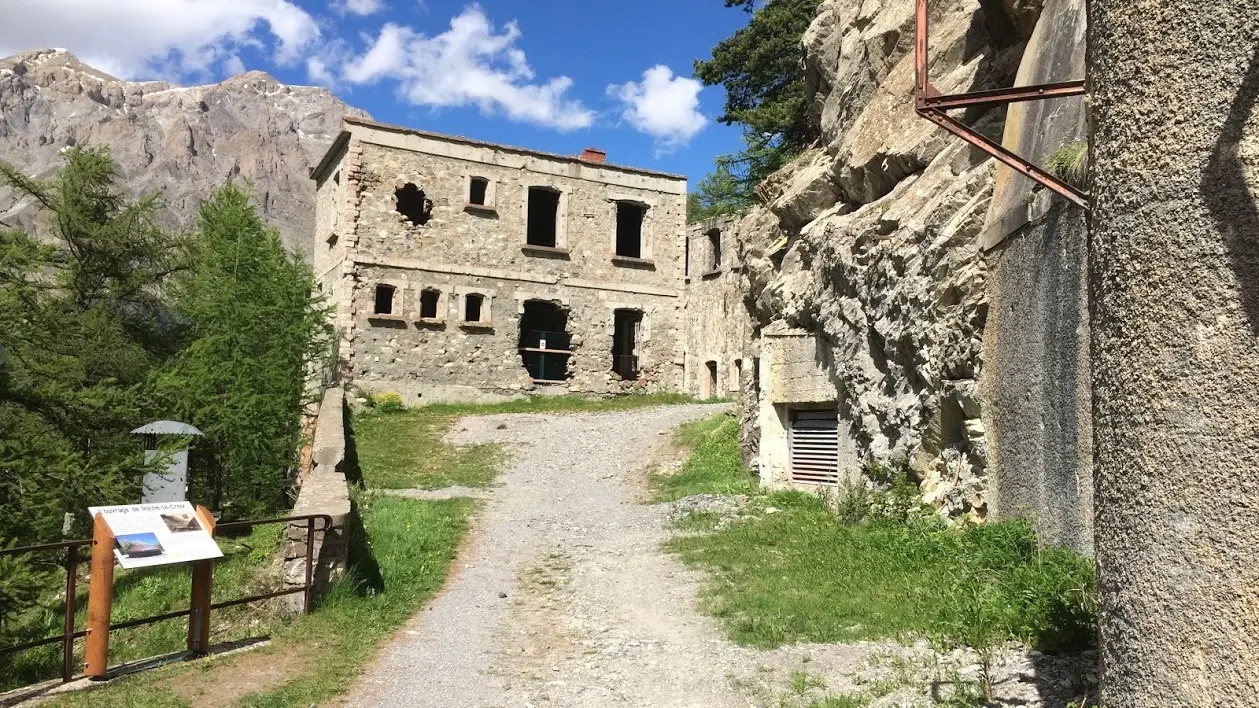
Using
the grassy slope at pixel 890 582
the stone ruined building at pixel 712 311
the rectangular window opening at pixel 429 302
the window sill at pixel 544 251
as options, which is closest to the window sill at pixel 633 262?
the stone ruined building at pixel 712 311

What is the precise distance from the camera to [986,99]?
15.2ft

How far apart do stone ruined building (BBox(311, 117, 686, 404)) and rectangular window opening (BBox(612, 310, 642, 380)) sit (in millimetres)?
70

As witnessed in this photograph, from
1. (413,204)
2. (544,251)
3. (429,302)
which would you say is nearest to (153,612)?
(429,302)

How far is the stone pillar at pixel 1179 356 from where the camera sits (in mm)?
2400

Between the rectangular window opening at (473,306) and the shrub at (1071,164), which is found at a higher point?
the rectangular window opening at (473,306)

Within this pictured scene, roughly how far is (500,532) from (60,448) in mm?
4798

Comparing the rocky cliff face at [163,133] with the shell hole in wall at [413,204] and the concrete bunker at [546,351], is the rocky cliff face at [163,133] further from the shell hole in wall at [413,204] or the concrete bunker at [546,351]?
the concrete bunker at [546,351]

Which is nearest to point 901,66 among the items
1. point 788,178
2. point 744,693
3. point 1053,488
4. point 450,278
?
point 788,178

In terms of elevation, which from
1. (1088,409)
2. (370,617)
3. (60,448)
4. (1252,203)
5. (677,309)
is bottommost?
(370,617)

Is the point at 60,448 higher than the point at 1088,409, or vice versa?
the point at 1088,409

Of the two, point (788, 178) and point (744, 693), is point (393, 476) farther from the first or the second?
point (744, 693)

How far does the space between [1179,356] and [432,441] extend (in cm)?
1683

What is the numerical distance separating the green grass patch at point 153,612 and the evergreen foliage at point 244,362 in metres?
1.35

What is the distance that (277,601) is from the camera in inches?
287
